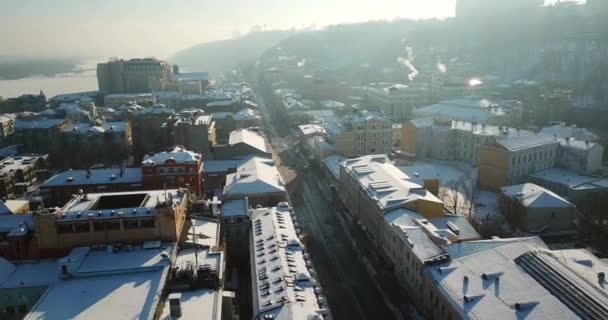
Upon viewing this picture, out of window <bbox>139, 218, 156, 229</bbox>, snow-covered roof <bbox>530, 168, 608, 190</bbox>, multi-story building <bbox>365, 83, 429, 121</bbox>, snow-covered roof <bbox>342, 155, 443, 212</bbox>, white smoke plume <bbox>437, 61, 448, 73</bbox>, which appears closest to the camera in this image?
window <bbox>139, 218, 156, 229</bbox>

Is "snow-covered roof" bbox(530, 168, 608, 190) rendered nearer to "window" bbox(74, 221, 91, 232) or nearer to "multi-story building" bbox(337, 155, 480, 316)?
"multi-story building" bbox(337, 155, 480, 316)

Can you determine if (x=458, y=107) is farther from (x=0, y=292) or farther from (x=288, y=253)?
(x=0, y=292)

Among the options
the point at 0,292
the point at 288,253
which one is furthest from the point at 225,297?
the point at 0,292

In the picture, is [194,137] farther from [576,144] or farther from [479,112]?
[479,112]

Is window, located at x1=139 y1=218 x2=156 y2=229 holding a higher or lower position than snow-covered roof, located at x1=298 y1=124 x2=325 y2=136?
lower

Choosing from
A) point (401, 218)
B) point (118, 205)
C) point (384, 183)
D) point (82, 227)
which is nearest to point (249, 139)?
point (384, 183)

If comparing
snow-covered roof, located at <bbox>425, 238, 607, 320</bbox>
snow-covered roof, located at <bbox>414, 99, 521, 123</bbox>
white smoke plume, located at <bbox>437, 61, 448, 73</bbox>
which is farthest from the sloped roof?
white smoke plume, located at <bbox>437, 61, 448, 73</bbox>
